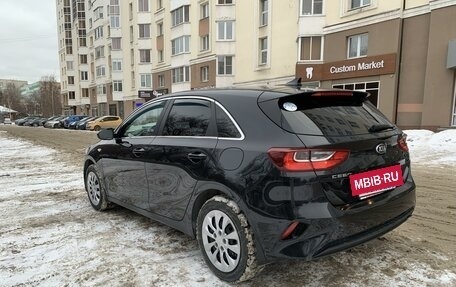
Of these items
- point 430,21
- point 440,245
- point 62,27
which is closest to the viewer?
point 440,245

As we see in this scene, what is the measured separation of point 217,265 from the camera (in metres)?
3.15

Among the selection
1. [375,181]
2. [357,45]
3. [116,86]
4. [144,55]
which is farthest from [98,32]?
[375,181]

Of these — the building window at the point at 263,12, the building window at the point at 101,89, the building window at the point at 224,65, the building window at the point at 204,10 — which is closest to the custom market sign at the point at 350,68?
the building window at the point at 263,12

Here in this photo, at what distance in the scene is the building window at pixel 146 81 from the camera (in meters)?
42.7

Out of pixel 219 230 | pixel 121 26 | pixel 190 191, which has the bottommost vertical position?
pixel 219 230

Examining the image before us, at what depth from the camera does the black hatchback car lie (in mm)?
2633

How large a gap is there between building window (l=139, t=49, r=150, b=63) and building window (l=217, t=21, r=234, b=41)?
1522 cm

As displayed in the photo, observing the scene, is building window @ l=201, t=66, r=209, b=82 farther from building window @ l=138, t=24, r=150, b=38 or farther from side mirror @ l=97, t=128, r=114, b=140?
side mirror @ l=97, t=128, r=114, b=140

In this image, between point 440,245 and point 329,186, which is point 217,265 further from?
point 440,245

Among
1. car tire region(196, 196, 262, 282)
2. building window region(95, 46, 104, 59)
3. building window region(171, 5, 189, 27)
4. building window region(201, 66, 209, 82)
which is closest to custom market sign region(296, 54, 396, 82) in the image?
building window region(201, 66, 209, 82)

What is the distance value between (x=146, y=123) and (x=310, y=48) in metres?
19.9

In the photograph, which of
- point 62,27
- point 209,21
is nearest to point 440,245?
point 209,21

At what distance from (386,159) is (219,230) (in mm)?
1565

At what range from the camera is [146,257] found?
3604mm
